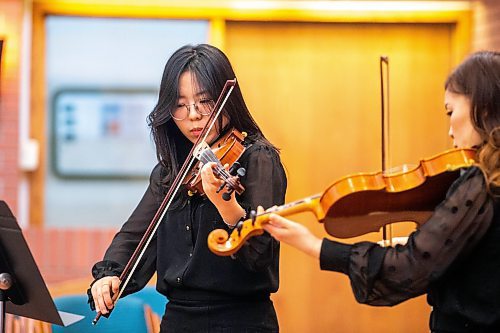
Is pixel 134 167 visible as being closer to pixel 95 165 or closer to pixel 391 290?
pixel 95 165

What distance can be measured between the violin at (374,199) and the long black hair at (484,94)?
42 millimetres

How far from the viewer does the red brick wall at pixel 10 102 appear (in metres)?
4.11

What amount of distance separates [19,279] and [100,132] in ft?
6.91

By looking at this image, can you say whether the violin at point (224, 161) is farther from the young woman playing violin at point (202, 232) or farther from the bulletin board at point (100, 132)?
the bulletin board at point (100, 132)

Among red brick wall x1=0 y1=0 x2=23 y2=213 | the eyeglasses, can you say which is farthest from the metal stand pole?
red brick wall x1=0 y1=0 x2=23 y2=213

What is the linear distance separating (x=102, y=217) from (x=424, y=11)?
1.80 metres

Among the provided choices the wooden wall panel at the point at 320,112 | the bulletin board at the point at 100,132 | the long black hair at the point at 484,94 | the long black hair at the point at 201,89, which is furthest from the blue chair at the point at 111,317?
the long black hair at the point at 484,94

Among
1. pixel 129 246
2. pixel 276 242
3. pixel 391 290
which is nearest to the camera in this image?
pixel 391 290

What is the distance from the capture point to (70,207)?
4.31 metres

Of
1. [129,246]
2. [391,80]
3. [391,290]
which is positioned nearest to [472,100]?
[391,290]

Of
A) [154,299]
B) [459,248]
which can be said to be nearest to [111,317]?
[154,299]

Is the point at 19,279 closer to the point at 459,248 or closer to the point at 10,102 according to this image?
the point at 459,248

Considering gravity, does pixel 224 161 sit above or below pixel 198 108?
below

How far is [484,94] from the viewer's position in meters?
1.86
